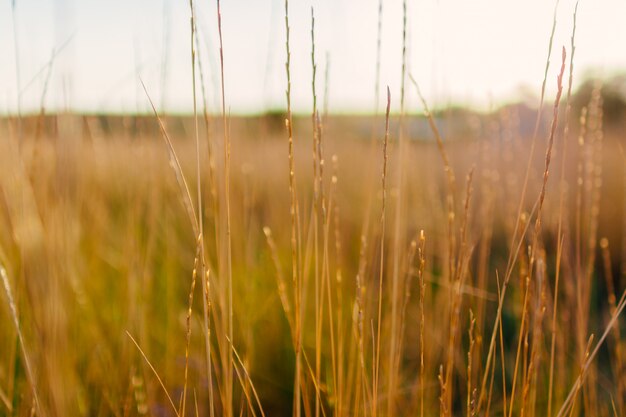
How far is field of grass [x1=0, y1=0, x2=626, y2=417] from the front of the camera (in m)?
0.67

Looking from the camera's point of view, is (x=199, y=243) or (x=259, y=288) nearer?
(x=199, y=243)

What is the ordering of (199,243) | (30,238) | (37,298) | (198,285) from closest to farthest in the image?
(199,243) < (37,298) < (30,238) < (198,285)

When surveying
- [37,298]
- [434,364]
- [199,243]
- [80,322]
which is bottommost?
[434,364]

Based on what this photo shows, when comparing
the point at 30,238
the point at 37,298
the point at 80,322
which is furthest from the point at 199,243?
the point at 80,322

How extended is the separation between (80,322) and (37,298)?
1.83 feet

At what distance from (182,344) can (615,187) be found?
2832 mm

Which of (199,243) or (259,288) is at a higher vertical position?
(199,243)

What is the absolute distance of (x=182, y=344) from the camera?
4.71ft

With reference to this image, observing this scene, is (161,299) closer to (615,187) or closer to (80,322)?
(80,322)

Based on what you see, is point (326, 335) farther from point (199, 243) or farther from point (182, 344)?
point (199, 243)

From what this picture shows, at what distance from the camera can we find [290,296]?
1.58m

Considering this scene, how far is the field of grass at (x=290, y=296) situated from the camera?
0.67 meters

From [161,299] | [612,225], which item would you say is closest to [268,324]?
[161,299]

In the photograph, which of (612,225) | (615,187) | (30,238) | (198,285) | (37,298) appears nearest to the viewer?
(37,298)
